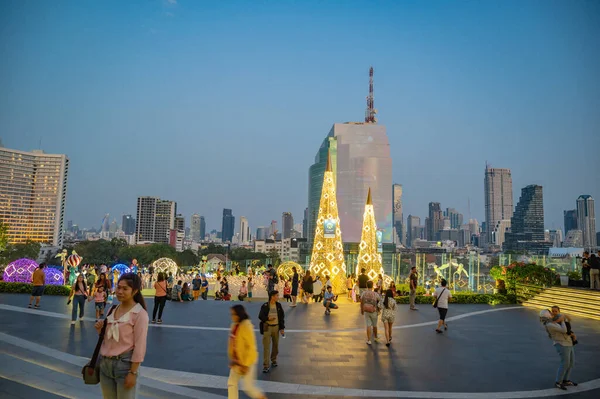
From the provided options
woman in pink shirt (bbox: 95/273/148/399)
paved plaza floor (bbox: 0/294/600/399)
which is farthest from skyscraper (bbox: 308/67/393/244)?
woman in pink shirt (bbox: 95/273/148/399)

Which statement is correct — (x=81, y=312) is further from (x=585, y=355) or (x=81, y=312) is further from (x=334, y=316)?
(x=585, y=355)

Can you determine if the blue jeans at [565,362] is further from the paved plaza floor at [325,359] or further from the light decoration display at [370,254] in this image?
the light decoration display at [370,254]

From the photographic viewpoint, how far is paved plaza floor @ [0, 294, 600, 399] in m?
6.45

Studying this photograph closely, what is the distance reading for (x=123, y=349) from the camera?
146 inches

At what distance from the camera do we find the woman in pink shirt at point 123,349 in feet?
12.1

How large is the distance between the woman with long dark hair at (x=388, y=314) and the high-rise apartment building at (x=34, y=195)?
143 metres

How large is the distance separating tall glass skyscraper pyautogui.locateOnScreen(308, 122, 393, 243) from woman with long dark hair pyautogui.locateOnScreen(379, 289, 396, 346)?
100 meters

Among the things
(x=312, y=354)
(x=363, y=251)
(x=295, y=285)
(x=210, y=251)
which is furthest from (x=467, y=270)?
(x=210, y=251)

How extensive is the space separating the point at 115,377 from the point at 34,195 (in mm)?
162670

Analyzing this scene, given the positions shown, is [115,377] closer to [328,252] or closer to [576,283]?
[328,252]

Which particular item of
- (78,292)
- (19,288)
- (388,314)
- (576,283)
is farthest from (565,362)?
(19,288)

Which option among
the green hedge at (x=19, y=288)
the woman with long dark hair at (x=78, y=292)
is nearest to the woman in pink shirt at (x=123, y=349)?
the woman with long dark hair at (x=78, y=292)

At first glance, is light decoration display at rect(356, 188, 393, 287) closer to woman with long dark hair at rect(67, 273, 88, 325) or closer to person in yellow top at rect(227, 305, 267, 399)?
woman with long dark hair at rect(67, 273, 88, 325)

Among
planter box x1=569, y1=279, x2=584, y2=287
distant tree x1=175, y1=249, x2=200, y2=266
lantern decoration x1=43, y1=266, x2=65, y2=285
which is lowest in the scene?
distant tree x1=175, y1=249, x2=200, y2=266
